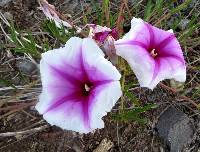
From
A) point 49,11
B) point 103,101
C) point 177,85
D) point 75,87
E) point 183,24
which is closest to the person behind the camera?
point 103,101

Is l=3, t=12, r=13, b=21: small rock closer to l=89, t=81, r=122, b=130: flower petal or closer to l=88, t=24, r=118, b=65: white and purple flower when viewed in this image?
l=88, t=24, r=118, b=65: white and purple flower

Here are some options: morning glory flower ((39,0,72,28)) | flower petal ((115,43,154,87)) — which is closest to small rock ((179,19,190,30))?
morning glory flower ((39,0,72,28))

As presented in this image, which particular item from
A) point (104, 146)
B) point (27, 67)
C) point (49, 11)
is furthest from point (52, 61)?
point (27, 67)

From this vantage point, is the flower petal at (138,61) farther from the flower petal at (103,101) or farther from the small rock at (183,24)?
the small rock at (183,24)

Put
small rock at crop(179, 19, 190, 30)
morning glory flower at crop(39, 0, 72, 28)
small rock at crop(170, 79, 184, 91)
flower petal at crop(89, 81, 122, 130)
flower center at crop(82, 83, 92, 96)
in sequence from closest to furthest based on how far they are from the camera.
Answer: flower petal at crop(89, 81, 122, 130)
flower center at crop(82, 83, 92, 96)
morning glory flower at crop(39, 0, 72, 28)
small rock at crop(170, 79, 184, 91)
small rock at crop(179, 19, 190, 30)

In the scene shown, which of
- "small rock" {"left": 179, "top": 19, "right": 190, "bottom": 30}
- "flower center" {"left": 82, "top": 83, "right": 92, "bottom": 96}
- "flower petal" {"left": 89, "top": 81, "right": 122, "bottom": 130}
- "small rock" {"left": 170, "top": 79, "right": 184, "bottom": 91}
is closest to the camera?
"flower petal" {"left": 89, "top": 81, "right": 122, "bottom": 130}

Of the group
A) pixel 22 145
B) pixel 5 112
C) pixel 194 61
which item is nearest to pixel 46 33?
pixel 5 112

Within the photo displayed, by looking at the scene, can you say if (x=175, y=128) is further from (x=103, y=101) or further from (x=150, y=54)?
(x=103, y=101)
